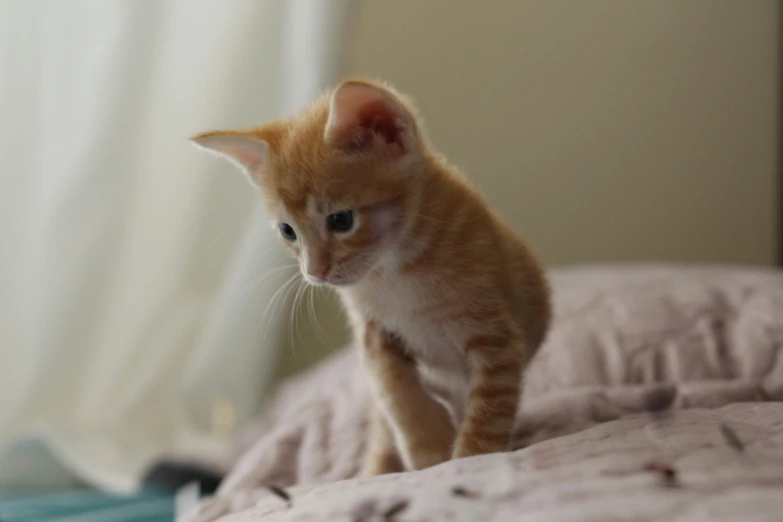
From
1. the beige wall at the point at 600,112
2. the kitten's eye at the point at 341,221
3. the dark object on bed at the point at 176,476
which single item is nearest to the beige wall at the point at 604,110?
the beige wall at the point at 600,112

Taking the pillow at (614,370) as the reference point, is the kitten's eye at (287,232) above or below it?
above

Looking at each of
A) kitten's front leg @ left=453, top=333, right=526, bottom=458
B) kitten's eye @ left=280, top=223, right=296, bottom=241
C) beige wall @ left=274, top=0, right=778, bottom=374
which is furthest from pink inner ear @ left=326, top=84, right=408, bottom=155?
beige wall @ left=274, top=0, right=778, bottom=374

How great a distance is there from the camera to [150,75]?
141cm

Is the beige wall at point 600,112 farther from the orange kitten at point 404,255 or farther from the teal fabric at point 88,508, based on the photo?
the orange kitten at point 404,255

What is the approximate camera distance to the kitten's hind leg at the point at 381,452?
0.94 meters

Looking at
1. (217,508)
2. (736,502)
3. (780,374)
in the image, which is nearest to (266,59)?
(217,508)

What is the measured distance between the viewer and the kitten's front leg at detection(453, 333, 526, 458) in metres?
0.78

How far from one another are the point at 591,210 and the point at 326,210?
1310 mm

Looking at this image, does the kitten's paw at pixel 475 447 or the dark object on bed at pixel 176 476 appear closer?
the kitten's paw at pixel 475 447

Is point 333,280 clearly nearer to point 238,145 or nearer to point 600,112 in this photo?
point 238,145

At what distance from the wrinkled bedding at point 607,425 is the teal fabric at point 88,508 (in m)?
Result: 0.17

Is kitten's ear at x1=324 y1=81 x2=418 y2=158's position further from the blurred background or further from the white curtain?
the white curtain

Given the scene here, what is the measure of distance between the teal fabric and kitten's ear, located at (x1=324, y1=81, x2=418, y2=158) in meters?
0.66

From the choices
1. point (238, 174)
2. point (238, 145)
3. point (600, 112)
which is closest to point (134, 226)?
point (238, 174)
